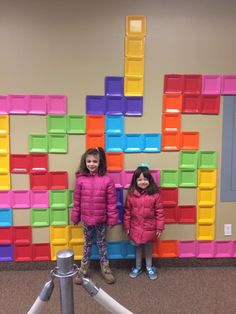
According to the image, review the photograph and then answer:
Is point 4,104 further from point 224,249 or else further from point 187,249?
point 224,249

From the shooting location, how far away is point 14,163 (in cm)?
281

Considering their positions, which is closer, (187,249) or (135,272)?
(135,272)

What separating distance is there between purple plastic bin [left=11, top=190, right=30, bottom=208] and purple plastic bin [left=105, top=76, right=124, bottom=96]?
3.57ft

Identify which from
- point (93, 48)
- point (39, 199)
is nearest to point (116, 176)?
point (39, 199)

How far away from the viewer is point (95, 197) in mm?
2709

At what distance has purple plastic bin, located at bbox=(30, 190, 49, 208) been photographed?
2.86 metres

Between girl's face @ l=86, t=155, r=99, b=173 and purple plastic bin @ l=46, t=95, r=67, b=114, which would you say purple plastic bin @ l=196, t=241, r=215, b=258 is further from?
purple plastic bin @ l=46, t=95, r=67, b=114

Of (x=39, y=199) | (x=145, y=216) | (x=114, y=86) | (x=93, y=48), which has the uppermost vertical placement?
(x=93, y=48)

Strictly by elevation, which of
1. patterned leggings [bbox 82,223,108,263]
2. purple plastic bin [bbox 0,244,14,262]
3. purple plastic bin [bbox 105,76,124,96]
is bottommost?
purple plastic bin [bbox 0,244,14,262]

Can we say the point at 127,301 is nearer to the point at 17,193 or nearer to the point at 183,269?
the point at 183,269

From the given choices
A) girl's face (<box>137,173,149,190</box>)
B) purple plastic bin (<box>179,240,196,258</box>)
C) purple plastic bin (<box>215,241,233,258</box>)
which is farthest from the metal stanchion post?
purple plastic bin (<box>215,241,233,258</box>)

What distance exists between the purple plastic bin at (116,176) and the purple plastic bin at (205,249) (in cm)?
89

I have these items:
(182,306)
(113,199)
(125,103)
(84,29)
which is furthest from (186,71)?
(182,306)

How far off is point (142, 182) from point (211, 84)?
1.00 m
